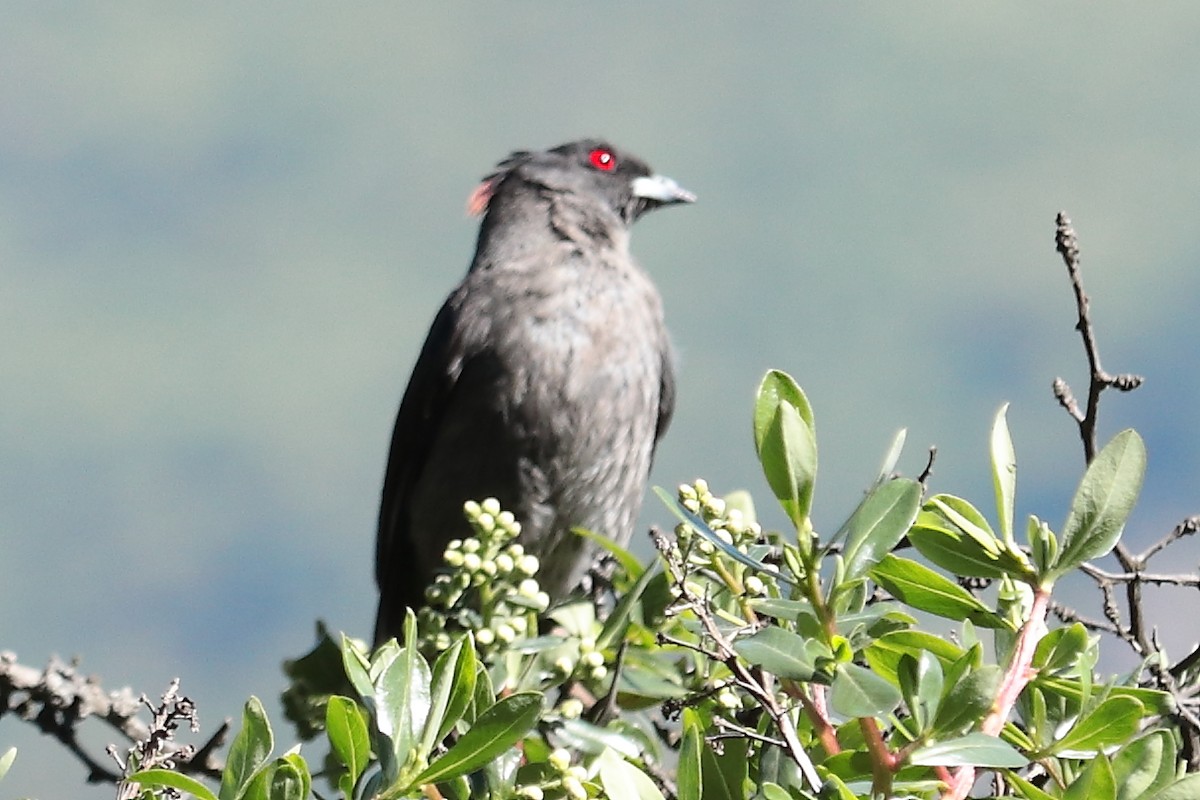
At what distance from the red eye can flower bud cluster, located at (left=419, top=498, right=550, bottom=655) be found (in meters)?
4.51

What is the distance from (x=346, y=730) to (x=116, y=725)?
2126mm

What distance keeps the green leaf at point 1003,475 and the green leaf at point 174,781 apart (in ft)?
3.16

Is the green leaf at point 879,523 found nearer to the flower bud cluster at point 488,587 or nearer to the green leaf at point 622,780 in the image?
the green leaf at point 622,780

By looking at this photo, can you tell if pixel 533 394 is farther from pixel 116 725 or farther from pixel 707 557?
pixel 707 557

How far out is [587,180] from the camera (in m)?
6.95

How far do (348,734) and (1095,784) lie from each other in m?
0.81

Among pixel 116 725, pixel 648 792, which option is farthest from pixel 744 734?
pixel 116 725

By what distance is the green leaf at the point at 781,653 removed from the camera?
1.65 metres

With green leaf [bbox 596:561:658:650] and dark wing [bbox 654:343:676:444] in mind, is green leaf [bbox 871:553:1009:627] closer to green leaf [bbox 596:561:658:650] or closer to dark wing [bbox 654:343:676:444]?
green leaf [bbox 596:561:658:650]

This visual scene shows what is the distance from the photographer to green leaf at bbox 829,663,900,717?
1.62 metres

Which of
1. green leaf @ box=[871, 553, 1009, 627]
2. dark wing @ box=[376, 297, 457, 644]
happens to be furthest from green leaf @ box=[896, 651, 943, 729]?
dark wing @ box=[376, 297, 457, 644]

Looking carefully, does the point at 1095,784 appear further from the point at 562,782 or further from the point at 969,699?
the point at 562,782

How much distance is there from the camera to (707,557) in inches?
80.0

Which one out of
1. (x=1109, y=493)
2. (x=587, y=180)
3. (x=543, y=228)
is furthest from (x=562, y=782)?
(x=587, y=180)
